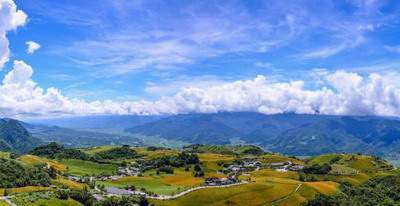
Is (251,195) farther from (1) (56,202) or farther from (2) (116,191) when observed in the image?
(1) (56,202)

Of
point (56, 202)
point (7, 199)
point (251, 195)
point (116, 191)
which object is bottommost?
point (251, 195)

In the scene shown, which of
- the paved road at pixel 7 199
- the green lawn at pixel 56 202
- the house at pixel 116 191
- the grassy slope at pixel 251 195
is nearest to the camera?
the paved road at pixel 7 199

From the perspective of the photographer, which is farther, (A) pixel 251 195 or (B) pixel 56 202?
(A) pixel 251 195

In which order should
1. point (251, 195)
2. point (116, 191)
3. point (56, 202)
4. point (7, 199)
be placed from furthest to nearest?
point (116, 191), point (251, 195), point (56, 202), point (7, 199)

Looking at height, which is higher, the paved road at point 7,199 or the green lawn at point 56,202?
the paved road at point 7,199

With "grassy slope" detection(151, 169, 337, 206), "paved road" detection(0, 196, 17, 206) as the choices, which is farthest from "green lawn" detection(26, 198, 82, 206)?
"grassy slope" detection(151, 169, 337, 206)

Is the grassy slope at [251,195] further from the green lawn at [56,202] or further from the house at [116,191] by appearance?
the green lawn at [56,202]

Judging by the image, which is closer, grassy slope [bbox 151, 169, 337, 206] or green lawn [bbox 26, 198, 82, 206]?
green lawn [bbox 26, 198, 82, 206]

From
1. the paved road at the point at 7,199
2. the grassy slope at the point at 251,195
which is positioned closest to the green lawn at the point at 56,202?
the paved road at the point at 7,199

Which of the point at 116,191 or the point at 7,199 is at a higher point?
the point at 7,199

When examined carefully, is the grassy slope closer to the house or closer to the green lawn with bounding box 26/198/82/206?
the house

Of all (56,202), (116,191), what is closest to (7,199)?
(56,202)

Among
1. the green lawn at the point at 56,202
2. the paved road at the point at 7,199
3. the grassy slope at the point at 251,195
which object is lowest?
the grassy slope at the point at 251,195
